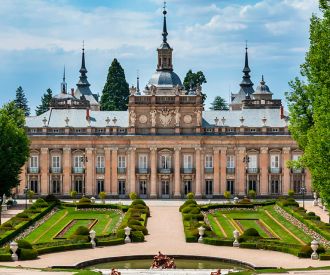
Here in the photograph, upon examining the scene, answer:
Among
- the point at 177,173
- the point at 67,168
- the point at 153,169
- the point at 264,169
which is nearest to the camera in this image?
the point at 177,173

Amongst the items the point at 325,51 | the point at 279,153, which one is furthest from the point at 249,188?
the point at 325,51

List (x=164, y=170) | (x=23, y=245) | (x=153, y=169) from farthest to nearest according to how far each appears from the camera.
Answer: (x=164, y=170)
(x=153, y=169)
(x=23, y=245)

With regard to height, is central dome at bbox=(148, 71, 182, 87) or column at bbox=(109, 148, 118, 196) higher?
central dome at bbox=(148, 71, 182, 87)

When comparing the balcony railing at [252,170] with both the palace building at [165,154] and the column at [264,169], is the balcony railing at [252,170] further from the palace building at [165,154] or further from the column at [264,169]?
the column at [264,169]

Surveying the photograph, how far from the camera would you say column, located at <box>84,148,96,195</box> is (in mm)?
106500

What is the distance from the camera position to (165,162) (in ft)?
348

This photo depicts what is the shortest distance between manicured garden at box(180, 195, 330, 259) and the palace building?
13.4 m

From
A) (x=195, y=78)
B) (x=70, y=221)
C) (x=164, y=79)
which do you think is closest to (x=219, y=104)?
(x=195, y=78)

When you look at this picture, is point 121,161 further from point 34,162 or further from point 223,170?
point 223,170

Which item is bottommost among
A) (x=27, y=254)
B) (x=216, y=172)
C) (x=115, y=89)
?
(x=27, y=254)

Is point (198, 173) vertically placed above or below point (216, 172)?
below

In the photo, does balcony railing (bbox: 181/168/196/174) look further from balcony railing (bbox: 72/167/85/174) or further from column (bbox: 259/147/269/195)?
balcony railing (bbox: 72/167/85/174)

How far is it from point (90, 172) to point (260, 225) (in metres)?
36.8

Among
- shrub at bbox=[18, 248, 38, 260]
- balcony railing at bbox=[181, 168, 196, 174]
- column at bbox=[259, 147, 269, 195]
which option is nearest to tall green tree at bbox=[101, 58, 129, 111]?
balcony railing at bbox=[181, 168, 196, 174]
